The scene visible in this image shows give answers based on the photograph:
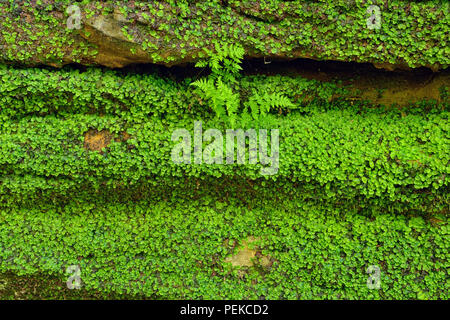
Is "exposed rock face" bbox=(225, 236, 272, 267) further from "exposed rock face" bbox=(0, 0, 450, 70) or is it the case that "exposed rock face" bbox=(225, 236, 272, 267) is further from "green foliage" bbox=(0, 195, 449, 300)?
"exposed rock face" bbox=(0, 0, 450, 70)

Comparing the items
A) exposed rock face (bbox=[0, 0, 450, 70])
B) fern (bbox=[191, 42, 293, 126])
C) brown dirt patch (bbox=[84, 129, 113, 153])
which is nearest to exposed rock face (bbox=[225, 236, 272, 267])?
fern (bbox=[191, 42, 293, 126])

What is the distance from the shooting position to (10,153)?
537 centimetres

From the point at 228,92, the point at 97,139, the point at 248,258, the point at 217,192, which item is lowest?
the point at 248,258

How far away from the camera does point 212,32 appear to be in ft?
16.7

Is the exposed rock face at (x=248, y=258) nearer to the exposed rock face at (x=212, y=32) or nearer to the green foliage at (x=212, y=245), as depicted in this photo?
the green foliage at (x=212, y=245)

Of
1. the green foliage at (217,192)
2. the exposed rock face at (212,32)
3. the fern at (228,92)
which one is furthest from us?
the green foliage at (217,192)

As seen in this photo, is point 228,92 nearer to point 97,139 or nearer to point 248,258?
point 97,139

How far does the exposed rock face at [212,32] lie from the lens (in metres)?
4.92

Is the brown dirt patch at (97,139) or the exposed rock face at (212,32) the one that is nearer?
the exposed rock face at (212,32)

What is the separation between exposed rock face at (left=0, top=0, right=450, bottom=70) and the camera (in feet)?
16.1

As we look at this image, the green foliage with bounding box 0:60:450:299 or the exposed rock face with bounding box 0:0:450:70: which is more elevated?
the exposed rock face with bounding box 0:0:450:70

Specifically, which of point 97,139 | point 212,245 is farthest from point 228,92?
point 212,245

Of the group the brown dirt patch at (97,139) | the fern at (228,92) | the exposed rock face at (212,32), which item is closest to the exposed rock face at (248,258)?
the fern at (228,92)

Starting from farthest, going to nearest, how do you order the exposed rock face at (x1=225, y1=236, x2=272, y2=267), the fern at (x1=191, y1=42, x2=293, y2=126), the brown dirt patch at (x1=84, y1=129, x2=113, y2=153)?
1. the exposed rock face at (x1=225, y1=236, x2=272, y2=267)
2. the brown dirt patch at (x1=84, y1=129, x2=113, y2=153)
3. the fern at (x1=191, y1=42, x2=293, y2=126)
